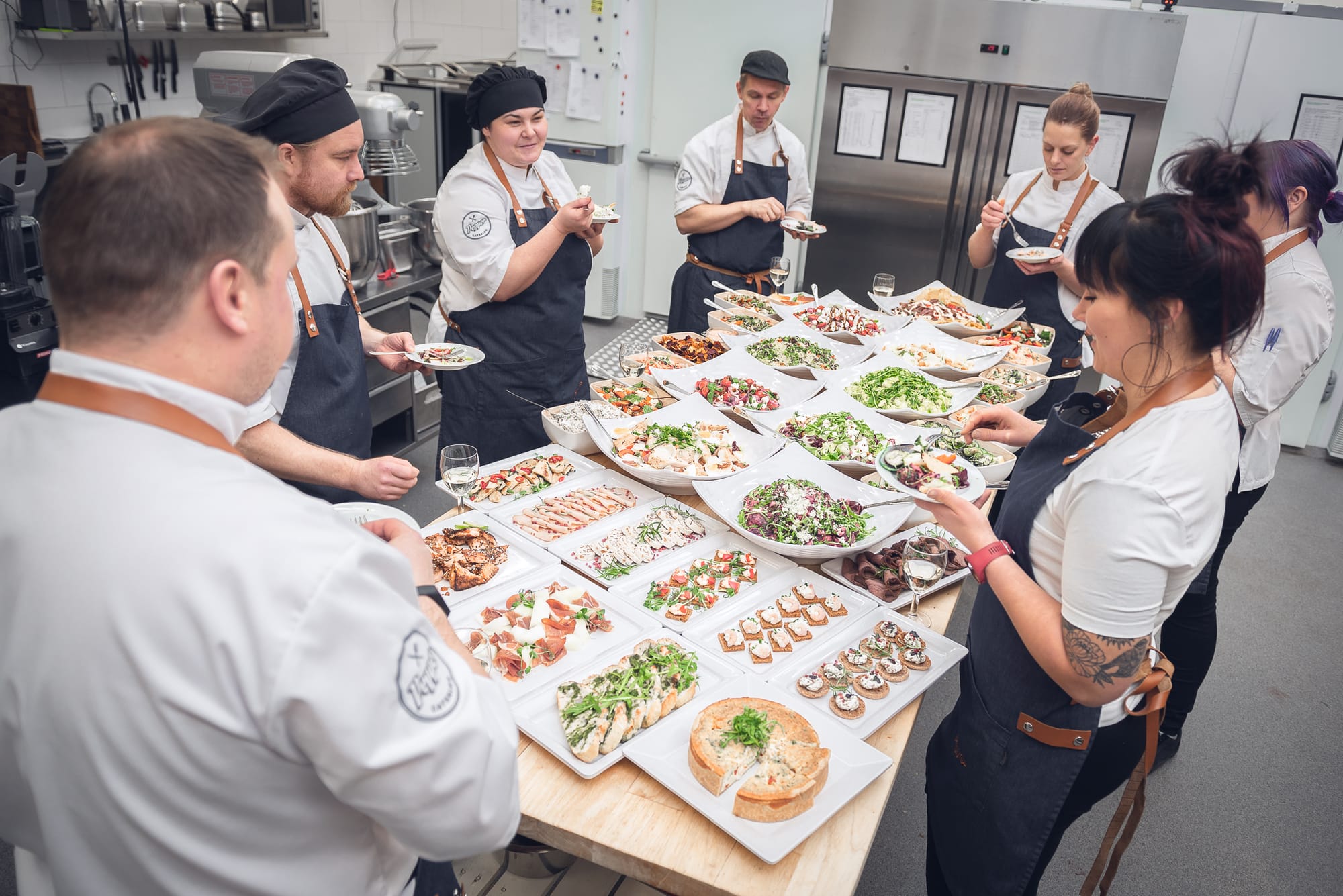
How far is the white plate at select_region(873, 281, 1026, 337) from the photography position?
3.69 meters

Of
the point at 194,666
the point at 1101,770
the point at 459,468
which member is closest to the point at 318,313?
the point at 459,468

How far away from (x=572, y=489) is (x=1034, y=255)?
212 cm

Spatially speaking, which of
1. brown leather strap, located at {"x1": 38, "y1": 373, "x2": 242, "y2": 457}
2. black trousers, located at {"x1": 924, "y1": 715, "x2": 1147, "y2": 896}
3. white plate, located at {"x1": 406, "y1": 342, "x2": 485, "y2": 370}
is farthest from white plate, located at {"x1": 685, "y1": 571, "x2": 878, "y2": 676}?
brown leather strap, located at {"x1": 38, "y1": 373, "x2": 242, "y2": 457}

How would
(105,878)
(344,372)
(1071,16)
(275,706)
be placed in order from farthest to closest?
(1071,16) → (344,372) → (105,878) → (275,706)

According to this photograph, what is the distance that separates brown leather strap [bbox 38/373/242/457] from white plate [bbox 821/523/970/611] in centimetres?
154

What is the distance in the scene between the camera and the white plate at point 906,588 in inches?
81.2

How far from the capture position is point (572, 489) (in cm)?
242

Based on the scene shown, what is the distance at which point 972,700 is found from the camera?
5.83 ft

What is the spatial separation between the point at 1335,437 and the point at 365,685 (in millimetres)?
6388

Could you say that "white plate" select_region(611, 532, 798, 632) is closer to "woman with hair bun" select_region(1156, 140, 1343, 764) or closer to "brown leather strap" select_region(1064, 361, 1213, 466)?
"brown leather strap" select_region(1064, 361, 1213, 466)

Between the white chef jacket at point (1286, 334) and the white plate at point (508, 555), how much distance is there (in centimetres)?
201

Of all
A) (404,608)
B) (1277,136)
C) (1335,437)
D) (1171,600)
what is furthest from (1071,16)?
(404,608)

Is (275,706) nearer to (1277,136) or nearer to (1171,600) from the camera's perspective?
(1171,600)

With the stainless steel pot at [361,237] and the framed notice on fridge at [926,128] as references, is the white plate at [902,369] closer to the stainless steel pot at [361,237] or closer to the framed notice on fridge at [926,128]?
the stainless steel pot at [361,237]
